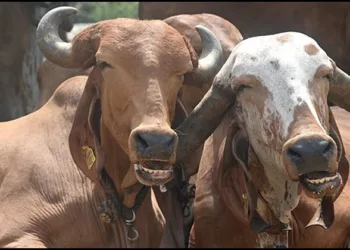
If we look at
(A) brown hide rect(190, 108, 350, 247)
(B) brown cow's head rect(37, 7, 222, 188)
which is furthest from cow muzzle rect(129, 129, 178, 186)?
(A) brown hide rect(190, 108, 350, 247)

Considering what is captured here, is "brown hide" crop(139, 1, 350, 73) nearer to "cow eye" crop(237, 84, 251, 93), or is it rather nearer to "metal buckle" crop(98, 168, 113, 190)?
"cow eye" crop(237, 84, 251, 93)

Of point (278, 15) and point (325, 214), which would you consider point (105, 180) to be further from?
point (278, 15)

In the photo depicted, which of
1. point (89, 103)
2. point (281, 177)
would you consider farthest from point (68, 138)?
point (281, 177)

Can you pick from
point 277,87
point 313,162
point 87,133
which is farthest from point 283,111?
point 87,133

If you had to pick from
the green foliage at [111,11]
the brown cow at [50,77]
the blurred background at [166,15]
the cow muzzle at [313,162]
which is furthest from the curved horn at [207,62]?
the green foliage at [111,11]

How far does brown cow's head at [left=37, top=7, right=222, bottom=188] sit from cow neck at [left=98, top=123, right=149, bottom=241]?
1 centimetres

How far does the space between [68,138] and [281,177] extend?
1221 mm

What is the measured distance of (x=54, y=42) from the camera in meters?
5.54

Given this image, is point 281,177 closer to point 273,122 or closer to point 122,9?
point 273,122

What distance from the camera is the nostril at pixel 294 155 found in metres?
4.69

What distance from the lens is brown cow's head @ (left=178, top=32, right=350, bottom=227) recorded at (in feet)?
15.5

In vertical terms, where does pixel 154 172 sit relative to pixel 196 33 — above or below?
above

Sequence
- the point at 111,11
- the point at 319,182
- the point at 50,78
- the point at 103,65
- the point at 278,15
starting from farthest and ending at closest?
the point at 111,11 < the point at 278,15 < the point at 50,78 < the point at 103,65 < the point at 319,182

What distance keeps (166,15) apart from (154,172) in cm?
507
